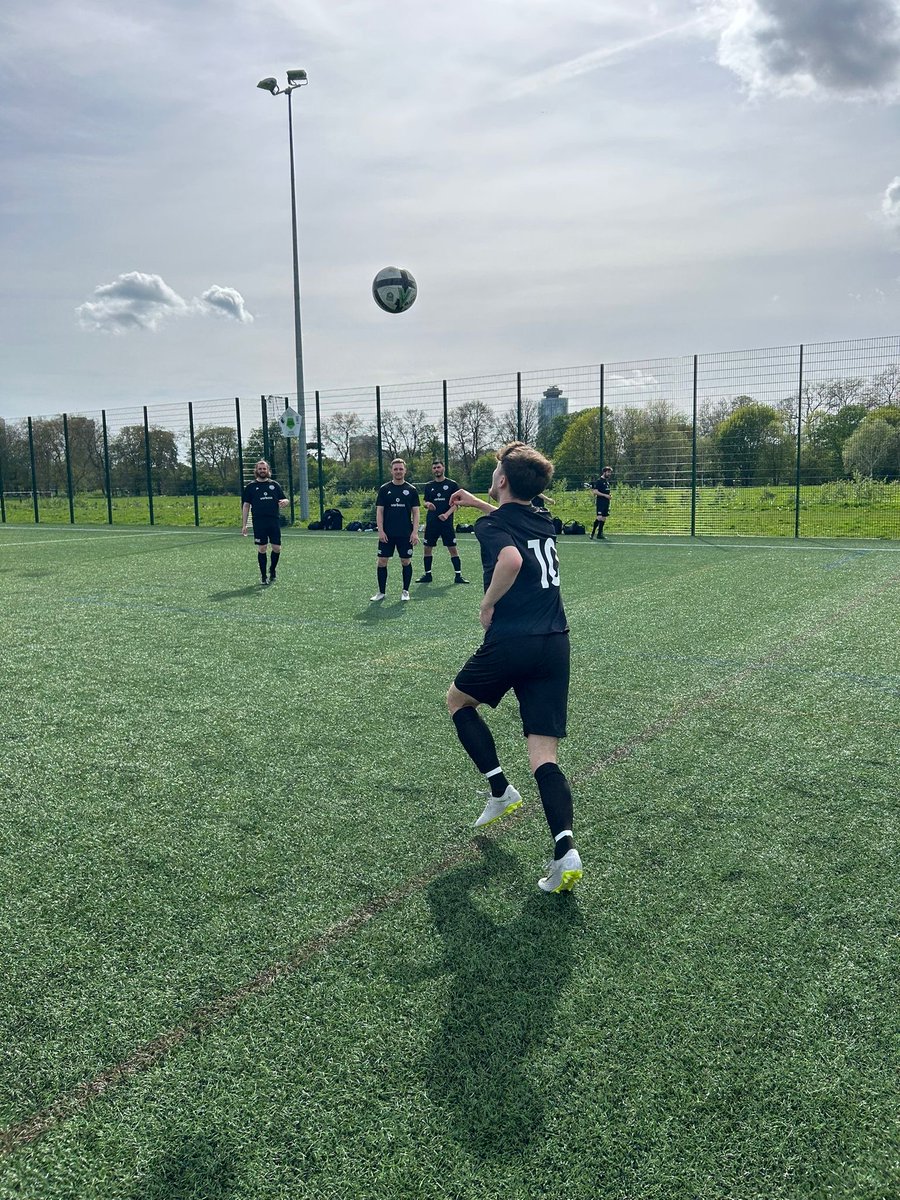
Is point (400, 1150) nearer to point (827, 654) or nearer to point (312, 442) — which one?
point (827, 654)

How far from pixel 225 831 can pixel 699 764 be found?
265 centimetres

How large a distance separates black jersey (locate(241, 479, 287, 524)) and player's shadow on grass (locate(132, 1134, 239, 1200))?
1096cm

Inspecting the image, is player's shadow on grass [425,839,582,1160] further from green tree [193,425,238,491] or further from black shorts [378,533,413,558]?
green tree [193,425,238,491]

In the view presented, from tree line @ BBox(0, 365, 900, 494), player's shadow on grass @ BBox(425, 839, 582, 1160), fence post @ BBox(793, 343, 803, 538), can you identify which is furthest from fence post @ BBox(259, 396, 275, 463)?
player's shadow on grass @ BBox(425, 839, 582, 1160)

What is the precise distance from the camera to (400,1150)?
211 cm

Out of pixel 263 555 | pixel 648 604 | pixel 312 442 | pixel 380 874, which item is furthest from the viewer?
pixel 312 442

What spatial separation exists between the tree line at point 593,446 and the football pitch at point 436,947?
15.0 m

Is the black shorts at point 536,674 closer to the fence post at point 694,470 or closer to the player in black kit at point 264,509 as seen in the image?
the player in black kit at point 264,509

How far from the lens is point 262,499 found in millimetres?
12539

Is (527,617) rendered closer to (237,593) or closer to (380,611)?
(380,611)

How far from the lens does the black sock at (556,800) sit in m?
3.42

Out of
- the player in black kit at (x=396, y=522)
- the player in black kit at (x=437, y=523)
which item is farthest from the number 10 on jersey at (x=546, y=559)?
the player in black kit at (x=437, y=523)

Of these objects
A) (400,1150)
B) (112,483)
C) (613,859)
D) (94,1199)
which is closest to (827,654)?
(613,859)

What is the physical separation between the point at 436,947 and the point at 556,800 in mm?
804
